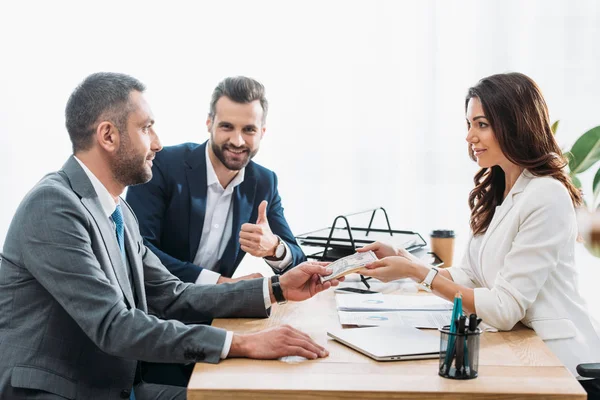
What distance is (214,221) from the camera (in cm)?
263

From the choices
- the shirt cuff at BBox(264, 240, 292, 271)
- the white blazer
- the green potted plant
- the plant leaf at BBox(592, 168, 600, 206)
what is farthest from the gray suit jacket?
the plant leaf at BBox(592, 168, 600, 206)

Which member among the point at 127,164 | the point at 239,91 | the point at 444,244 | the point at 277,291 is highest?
the point at 239,91

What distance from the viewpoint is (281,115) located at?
143 inches

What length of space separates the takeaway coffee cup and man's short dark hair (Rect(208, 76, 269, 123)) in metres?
0.88

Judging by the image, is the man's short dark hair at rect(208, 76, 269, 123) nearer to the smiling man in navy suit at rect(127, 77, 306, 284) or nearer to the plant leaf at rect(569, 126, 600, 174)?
the smiling man in navy suit at rect(127, 77, 306, 284)

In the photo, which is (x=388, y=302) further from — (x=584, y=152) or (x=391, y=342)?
(x=584, y=152)

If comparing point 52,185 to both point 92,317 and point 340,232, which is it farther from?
point 340,232

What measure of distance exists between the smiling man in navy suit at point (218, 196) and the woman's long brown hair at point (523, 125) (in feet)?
2.91

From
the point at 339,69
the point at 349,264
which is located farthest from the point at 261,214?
the point at 339,69

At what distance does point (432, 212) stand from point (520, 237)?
188cm

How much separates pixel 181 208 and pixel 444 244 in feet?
3.44

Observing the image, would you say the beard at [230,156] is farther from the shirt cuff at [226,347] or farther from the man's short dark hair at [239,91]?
the shirt cuff at [226,347]

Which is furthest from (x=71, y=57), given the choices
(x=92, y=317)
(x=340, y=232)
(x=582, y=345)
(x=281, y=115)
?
(x=582, y=345)

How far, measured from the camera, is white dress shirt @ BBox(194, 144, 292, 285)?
2.62 meters
